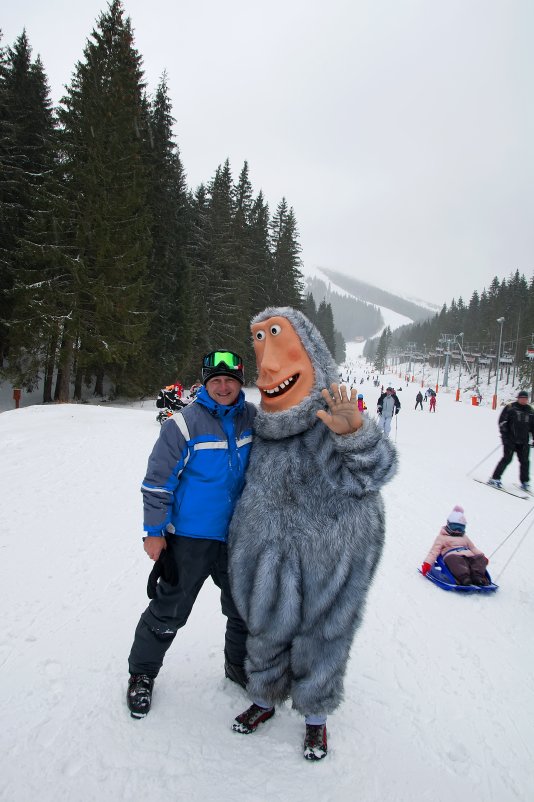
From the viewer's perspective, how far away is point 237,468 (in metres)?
2.40

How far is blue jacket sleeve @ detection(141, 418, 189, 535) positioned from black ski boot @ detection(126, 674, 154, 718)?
99 centimetres

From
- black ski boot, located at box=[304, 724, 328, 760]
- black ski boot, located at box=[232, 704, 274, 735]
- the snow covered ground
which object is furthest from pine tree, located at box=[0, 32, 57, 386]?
black ski boot, located at box=[304, 724, 328, 760]

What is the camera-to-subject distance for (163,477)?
2.24 meters

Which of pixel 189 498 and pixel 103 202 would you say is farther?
pixel 103 202

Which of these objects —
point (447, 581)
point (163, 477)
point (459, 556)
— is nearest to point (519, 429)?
point (459, 556)

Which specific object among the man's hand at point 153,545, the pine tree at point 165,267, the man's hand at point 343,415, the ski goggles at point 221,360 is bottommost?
the man's hand at point 153,545

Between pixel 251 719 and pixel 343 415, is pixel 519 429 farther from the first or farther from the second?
pixel 251 719

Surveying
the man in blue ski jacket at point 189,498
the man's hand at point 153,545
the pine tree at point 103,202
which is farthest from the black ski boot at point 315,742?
the pine tree at point 103,202

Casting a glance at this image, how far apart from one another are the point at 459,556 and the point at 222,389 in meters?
3.30

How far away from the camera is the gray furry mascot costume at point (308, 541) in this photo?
210 centimetres

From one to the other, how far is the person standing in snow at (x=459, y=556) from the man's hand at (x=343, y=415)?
2978mm

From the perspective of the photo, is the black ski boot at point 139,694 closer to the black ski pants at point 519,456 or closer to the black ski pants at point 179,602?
the black ski pants at point 179,602

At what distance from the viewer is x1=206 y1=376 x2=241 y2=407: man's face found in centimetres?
238

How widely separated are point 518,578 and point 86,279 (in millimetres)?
15279
